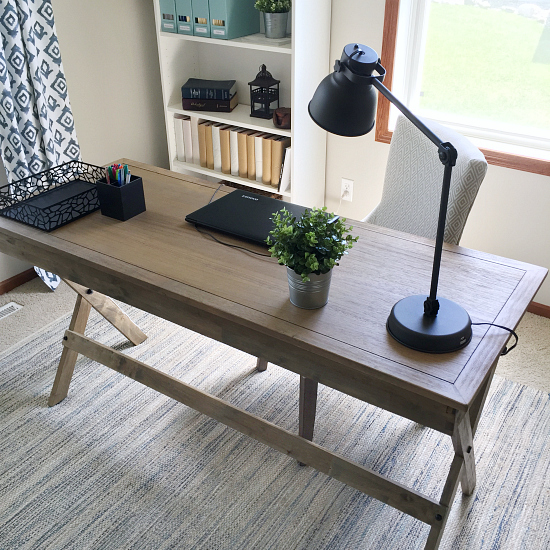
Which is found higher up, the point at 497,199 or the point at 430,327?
the point at 430,327

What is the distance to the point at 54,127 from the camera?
2.69 metres

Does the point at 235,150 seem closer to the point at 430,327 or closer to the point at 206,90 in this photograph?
the point at 206,90

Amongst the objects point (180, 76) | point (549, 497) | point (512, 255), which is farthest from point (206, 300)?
point (180, 76)

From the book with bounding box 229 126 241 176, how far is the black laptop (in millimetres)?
1108

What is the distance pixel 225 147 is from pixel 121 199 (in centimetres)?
134

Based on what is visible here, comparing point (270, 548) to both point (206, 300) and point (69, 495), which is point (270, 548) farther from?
point (206, 300)

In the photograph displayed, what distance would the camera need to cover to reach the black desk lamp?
122 cm

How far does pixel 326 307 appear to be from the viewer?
1408 mm

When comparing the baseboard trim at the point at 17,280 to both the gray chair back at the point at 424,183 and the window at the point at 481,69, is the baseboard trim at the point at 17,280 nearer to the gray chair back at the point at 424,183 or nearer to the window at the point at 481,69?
the gray chair back at the point at 424,183

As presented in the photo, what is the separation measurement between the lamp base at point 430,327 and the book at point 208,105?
6.46ft

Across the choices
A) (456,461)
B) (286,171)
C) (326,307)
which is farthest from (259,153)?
(456,461)

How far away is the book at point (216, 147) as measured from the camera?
3010 mm

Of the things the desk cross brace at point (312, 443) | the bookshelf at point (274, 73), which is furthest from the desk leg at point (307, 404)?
the bookshelf at point (274, 73)

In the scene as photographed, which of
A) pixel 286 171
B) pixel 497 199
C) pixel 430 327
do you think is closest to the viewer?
pixel 430 327
